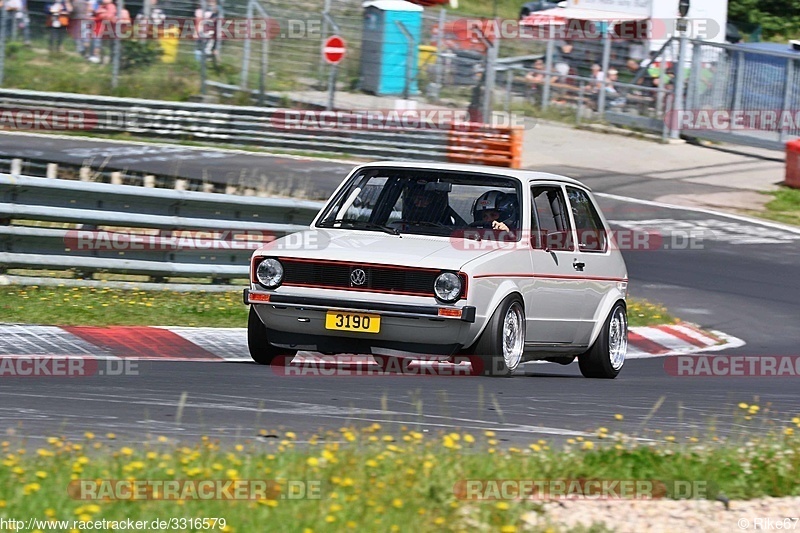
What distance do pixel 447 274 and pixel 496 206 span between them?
3.66ft

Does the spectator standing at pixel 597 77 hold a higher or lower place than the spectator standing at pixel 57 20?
lower

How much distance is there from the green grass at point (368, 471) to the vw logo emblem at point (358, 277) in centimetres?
215

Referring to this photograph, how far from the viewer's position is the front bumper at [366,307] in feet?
26.6

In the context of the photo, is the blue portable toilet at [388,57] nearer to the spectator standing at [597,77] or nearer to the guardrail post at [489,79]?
the guardrail post at [489,79]

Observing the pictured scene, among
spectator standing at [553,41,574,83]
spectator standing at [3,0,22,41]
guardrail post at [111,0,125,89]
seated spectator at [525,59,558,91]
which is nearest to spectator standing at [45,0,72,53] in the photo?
spectator standing at [3,0,22,41]

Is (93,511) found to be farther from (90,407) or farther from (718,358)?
(718,358)

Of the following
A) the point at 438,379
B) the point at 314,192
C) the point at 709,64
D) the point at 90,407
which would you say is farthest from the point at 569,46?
the point at 90,407

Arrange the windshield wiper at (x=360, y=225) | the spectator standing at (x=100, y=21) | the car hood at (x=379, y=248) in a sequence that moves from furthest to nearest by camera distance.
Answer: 1. the spectator standing at (x=100, y=21)
2. the windshield wiper at (x=360, y=225)
3. the car hood at (x=379, y=248)

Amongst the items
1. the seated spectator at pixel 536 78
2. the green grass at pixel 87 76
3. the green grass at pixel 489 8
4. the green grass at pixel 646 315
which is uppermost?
the green grass at pixel 489 8

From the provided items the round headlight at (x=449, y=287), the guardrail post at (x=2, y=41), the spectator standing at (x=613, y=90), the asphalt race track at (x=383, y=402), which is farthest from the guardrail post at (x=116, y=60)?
the round headlight at (x=449, y=287)

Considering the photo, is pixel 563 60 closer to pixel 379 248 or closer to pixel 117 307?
pixel 117 307

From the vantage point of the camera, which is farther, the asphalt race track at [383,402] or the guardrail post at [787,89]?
the guardrail post at [787,89]

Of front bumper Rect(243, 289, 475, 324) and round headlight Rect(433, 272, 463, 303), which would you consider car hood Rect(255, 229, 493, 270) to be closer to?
round headlight Rect(433, 272, 463, 303)

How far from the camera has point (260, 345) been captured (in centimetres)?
885
